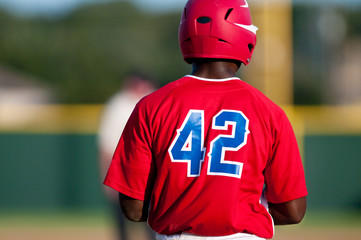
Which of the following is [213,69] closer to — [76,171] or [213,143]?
[213,143]

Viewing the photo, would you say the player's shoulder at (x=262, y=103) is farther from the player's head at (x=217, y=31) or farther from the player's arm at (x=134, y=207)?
the player's arm at (x=134, y=207)

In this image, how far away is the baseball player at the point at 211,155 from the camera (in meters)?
2.78

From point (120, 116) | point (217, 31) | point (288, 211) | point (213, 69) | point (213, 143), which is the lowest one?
point (120, 116)

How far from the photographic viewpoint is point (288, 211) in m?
2.93

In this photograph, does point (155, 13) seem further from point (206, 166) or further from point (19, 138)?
point (206, 166)

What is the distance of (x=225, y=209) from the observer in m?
2.76

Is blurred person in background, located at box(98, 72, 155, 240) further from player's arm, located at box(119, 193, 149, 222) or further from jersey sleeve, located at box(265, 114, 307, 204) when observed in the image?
jersey sleeve, located at box(265, 114, 307, 204)

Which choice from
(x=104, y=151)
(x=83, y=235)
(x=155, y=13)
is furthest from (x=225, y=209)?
(x=155, y=13)

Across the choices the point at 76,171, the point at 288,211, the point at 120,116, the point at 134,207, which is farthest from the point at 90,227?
the point at 288,211

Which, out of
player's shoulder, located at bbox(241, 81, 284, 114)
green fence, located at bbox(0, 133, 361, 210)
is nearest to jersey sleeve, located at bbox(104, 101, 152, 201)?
player's shoulder, located at bbox(241, 81, 284, 114)

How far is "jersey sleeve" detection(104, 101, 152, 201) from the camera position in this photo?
9.49 ft

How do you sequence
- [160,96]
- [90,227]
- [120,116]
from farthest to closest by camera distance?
[90,227] < [120,116] < [160,96]

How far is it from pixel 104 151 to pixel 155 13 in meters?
18.6

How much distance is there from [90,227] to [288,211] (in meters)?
8.45
